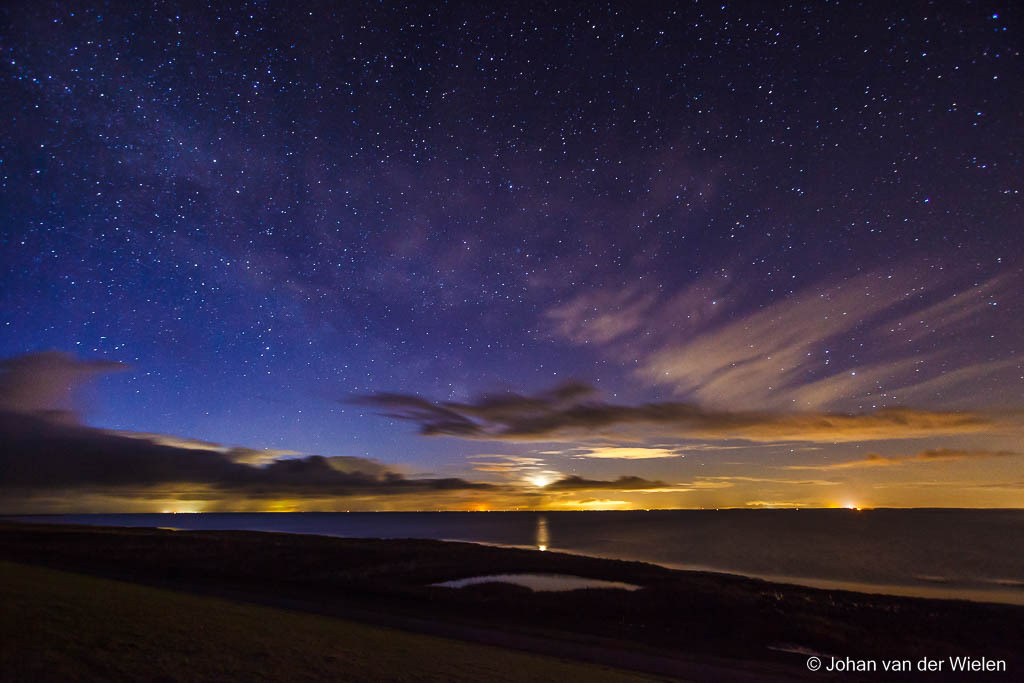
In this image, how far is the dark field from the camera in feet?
63.5

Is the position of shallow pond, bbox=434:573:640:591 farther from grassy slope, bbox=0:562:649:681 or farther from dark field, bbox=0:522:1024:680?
grassy slope, bbox=0:562:649:681

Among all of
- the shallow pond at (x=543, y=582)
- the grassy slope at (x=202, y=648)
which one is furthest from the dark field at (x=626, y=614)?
the shallow pond at (x=543, y=582)

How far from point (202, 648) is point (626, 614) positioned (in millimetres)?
20775

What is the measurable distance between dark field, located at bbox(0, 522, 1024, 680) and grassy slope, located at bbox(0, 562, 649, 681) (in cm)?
22

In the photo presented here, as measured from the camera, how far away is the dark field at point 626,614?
63.5ft

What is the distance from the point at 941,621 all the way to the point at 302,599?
33.5 m

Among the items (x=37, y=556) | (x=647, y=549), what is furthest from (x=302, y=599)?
(x=647, y=549)

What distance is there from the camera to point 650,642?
21.6 meters

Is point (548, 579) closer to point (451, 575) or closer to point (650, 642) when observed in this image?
point (451, 575)

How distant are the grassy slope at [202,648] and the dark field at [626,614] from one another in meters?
0.22

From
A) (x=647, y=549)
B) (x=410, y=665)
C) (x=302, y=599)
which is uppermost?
(x=410, y=665)
